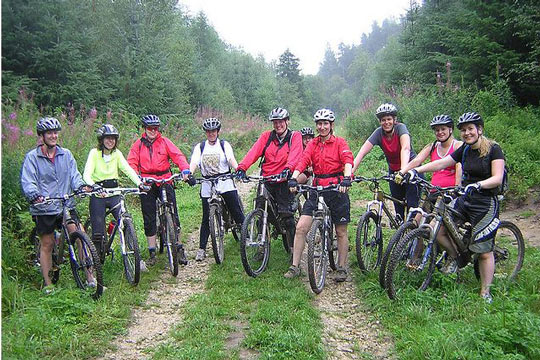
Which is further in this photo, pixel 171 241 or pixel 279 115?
pixel 279 115

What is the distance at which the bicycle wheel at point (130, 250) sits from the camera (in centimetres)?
587

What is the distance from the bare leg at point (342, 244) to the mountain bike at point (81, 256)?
331cm

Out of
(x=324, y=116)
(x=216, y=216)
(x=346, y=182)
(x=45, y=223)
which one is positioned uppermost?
(x=324, y=116)

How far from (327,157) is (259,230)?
5.04 ft

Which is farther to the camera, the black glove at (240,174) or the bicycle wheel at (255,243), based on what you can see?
the black glove at (240,174)

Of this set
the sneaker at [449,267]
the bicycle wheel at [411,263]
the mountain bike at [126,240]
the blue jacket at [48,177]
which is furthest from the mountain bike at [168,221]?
the sneaker at [449,267]

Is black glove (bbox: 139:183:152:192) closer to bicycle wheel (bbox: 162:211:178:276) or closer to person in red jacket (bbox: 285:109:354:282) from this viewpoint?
bicycle wheel (bbox: 162:211:178:276)

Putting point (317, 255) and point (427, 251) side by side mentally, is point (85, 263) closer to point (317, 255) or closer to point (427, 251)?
point (317, 255)

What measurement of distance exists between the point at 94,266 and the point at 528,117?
37.2 feet

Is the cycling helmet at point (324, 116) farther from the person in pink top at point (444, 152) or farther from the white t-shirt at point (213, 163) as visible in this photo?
the white t-shirt at point (213, 163)

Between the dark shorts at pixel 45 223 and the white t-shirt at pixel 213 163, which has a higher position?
the white t-shirt at pixel 213 163

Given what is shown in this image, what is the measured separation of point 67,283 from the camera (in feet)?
19.3

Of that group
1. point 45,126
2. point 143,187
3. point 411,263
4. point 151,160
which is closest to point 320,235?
point 411,263

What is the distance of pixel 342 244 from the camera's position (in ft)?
21.0
